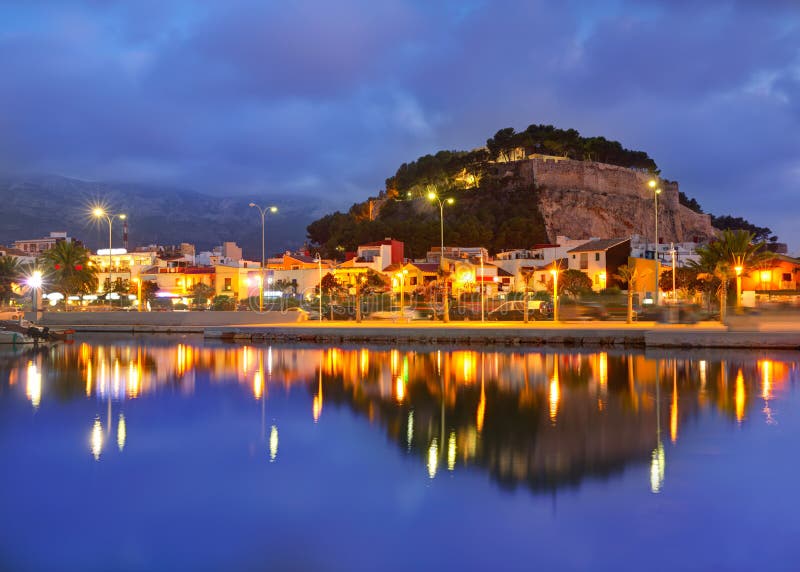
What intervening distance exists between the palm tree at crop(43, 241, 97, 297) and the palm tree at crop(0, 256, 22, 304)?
31.3 feet

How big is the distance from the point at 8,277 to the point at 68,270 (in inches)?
479

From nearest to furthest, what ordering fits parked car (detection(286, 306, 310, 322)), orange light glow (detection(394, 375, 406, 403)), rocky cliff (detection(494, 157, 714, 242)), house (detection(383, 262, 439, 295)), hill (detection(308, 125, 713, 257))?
orange light glow (detection(394, 375, 406, 403)) < parked car (detection(286, 306, 310, 322)) < house (detection(383, 262, 439, 295)) < hill (detection(308, 125, 713, 257)) < rocky cliff (detection(494, 157, 714, 242))

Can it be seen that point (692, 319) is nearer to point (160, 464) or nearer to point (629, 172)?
point (160, 464)

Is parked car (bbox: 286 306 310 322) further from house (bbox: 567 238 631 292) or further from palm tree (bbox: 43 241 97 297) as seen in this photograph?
house (bbox: 567 238 631 292)

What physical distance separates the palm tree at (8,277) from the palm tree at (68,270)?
953cm

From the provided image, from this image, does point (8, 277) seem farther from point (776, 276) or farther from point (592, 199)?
point (592, 199)

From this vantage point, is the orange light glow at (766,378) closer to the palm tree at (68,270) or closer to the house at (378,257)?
the house at (378,257)

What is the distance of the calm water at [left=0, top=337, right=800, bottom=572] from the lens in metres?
8.54

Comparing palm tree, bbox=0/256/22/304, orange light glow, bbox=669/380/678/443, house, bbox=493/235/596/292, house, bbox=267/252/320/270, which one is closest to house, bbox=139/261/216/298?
house, bbox=267/252/320/270

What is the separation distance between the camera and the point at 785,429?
1450 centimetres

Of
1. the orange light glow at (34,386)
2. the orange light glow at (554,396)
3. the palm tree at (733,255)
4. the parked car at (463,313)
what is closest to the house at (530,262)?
the palm tree at (733,255)

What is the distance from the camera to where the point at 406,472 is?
11648 mm

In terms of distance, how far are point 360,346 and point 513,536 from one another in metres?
23.5

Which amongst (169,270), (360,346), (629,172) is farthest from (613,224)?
(360,346)
